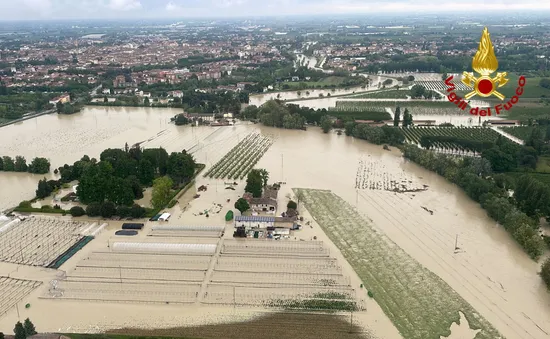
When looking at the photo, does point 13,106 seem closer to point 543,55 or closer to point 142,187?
point 142,187

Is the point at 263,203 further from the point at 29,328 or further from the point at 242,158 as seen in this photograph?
the point at 29,328

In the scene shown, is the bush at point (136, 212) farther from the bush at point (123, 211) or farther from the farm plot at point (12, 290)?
the farm plot at point (12, 290)

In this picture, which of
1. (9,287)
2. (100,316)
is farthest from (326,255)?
(9,287)

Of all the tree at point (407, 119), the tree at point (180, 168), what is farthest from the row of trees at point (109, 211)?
the tree at point (407, 119)

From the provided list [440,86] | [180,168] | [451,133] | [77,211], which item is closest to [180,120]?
[180,168]

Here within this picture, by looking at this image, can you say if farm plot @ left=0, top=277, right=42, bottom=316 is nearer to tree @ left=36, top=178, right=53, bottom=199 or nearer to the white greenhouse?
the white greenhouse

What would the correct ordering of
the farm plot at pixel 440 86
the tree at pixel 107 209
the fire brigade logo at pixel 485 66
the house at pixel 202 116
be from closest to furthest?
1. the fire brigade logo at pixel 485 66
2. the tree at pixel 107 209
3. the house at pixel 202 116
4. the farm plot at pixel 440 86
